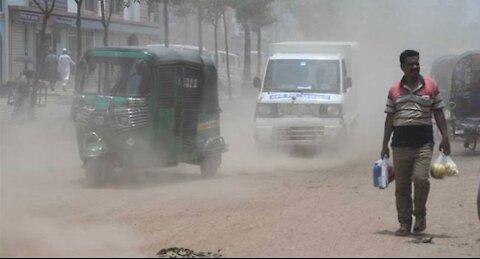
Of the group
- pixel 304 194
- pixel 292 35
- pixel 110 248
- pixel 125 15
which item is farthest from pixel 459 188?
pixel 292 35

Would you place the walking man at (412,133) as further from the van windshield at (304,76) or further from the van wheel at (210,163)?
the van windshield at (304,76)

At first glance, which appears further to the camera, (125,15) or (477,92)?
(125,15)

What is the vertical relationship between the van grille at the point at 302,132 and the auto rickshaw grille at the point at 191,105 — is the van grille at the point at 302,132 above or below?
below

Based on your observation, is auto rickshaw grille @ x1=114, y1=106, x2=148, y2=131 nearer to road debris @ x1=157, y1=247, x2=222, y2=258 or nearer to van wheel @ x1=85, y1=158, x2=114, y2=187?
van wheel @ x1=85, y1=158, x2=114, y2=187

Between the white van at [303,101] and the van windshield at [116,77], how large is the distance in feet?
17.4

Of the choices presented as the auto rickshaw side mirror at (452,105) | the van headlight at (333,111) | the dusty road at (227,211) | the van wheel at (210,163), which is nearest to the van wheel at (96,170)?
the dusty road at (227,211)

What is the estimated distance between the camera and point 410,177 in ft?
31.0

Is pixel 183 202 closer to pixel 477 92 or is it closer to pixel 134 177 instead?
pixel 134 177

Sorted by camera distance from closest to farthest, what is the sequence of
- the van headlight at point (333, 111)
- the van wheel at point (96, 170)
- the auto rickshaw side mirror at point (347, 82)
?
1. the van wheel at point (96, 170)
2. the van headlight at point (333, 111)
3. the auto rickshaw side mirror at point (347, 82)

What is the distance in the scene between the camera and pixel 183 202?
11875 millimetres

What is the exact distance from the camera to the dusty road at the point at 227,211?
8.71 m

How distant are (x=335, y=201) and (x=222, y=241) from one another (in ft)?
11.1

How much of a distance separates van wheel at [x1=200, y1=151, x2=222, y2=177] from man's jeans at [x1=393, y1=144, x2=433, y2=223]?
5688mm

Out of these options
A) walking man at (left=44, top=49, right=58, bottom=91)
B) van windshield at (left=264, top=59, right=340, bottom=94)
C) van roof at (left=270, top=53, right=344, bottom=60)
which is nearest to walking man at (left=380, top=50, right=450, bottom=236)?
van windshield at (left=264, top=59, right=340, bottom=94)
